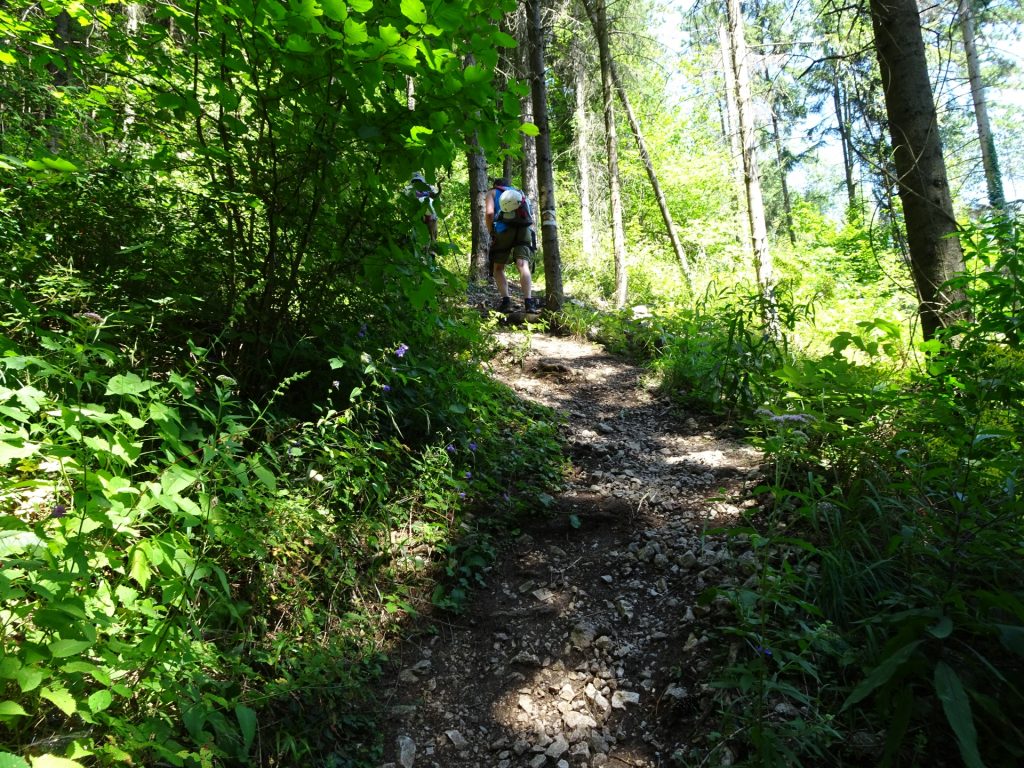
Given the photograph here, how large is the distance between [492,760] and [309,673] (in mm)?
835

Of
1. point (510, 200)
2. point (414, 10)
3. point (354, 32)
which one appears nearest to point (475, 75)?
point (414, 10)

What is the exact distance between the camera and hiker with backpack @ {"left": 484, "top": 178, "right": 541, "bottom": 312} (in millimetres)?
7508

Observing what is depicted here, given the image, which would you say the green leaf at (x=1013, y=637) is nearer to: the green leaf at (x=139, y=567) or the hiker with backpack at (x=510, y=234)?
the green leaf at (x=139, y=567)

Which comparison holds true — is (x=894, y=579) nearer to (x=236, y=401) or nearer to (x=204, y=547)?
(x=204, y=547)

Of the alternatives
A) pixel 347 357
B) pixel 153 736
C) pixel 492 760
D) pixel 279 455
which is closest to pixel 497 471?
pixel 347 357

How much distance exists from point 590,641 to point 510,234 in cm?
614

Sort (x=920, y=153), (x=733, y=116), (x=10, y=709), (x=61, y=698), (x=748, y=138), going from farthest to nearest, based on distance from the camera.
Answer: (x=733, y=116) < (x=748, y=138) < (x=920, y=153) < (x=61, y=698) < (x=10, y=709)

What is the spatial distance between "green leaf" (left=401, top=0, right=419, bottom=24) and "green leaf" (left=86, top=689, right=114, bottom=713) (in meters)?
2.45

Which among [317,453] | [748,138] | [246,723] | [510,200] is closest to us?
[246,723]

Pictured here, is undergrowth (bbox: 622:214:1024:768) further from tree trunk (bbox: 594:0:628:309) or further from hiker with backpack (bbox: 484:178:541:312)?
tree trunk (bbox: 594:0:628:309)

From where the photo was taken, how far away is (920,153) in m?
3.76

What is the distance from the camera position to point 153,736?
155 centimetres

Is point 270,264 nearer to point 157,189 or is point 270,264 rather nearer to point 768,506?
point 157,189

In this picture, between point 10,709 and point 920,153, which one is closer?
point 10,709
